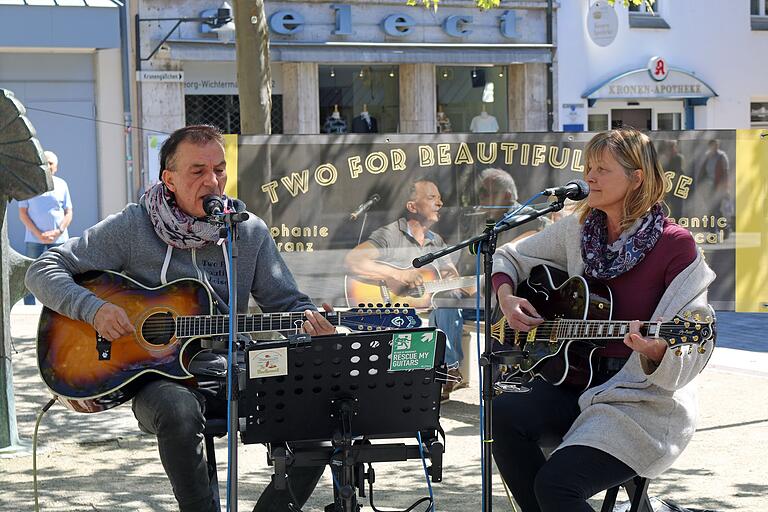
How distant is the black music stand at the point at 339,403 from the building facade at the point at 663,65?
16195 mm

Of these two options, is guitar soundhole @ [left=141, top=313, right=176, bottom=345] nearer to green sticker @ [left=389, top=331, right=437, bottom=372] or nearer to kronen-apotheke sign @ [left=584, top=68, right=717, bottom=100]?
green sticker @ [left=389, top=331, right=437, bottom=372]

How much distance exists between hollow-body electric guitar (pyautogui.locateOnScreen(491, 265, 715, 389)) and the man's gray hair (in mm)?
2358

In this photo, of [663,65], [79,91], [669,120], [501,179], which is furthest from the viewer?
[669,120]

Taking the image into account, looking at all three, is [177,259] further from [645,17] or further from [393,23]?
[645,17]

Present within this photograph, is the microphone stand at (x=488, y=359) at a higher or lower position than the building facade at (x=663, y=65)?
lower

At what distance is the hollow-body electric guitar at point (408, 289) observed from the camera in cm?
675

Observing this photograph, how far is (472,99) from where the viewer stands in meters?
19.9

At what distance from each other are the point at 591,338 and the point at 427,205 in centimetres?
288

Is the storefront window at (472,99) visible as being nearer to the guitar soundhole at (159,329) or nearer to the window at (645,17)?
the window at (645,17)

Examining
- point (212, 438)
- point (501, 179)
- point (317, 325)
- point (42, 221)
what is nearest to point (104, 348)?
point (212, 438)

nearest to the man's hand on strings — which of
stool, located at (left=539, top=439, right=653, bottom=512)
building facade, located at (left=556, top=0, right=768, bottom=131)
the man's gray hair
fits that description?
stool, located at (left=539, top=439, right=653, bottom=512)

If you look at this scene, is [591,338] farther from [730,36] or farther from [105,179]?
[730,36]

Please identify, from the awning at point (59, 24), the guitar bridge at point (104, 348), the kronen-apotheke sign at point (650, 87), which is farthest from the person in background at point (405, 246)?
the kronen-apotheke sign at point (650, 87)

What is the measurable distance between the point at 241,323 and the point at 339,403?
2.39ft
